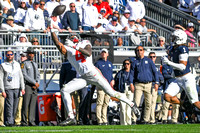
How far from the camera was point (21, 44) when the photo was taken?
1695 centimetres

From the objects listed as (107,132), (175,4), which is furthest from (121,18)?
(107,132)

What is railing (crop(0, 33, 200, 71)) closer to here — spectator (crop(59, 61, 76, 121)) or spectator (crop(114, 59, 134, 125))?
spectator (crop(114, 59, 134, 125))

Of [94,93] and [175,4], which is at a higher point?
[175,4]

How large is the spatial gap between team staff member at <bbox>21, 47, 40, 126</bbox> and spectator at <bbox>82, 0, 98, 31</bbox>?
445cm

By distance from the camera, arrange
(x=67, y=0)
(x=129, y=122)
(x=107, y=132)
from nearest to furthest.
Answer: (x=107, y=132) → (x=129, y=122) → (x=67, y=0)

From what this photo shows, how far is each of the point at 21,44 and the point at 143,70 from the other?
385cm

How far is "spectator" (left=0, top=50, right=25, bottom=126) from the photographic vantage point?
14789mm

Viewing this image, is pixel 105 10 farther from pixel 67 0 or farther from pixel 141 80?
pixel 141 80

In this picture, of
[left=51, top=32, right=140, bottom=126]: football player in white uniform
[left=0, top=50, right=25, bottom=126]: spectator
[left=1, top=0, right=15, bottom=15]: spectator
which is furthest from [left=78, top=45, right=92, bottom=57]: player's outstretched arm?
[left=1, top=0, right=15, bottom=15]: spectator

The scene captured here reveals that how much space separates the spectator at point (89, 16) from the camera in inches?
777

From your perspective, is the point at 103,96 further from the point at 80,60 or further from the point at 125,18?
the point at 125,18

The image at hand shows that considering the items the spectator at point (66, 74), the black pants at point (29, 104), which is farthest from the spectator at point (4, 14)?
the spectator at point (66, 74)

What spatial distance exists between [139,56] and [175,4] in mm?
9663

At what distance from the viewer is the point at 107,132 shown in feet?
33.9
